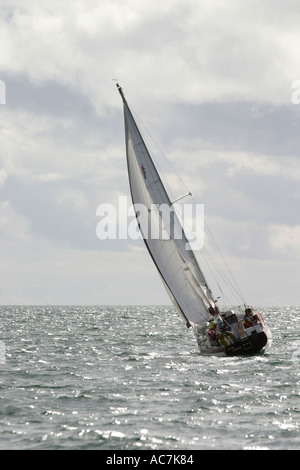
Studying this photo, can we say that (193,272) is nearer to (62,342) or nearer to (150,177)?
(150,177)

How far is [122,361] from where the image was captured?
32750mm

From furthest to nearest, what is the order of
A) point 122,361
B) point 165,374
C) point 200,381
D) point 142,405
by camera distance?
point 122,361
point 165,374
point 200,381
point 142,405

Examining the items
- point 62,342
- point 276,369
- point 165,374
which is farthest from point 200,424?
point 62,342

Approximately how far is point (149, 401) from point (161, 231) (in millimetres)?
13175

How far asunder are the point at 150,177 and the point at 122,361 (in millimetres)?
9902

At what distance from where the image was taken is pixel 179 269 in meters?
32.9

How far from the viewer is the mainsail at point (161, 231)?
32.5 meters

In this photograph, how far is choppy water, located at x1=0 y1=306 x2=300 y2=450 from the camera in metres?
16.4

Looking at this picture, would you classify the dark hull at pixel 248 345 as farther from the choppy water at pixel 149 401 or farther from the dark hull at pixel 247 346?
the choppy water at pixel 149 401

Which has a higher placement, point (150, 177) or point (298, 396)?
point (150, 177)

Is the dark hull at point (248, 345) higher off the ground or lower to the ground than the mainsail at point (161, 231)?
lower

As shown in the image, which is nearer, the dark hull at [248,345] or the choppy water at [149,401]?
the choppy water at [149,401]

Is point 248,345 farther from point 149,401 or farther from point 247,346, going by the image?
point 149,401
